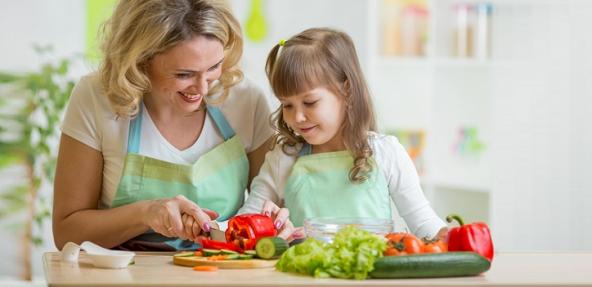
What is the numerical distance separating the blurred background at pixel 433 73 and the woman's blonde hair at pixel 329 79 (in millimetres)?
2119

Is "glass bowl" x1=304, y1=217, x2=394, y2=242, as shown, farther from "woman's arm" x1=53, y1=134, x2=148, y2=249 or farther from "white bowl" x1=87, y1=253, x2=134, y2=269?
"woman's arm" x1=53, y1=134, x2=148, y2=249

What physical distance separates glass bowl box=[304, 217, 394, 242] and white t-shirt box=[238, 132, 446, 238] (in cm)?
25

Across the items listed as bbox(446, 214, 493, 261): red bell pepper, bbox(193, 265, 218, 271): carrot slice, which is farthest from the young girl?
bbox(193, 265, 218, 271): carrot slice

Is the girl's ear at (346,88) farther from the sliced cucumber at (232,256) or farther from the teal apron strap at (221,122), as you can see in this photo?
the sliced cucumber at (232,256)

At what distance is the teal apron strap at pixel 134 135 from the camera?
2.44m

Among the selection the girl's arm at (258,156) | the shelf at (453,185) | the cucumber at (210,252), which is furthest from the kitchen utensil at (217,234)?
the shelf at (453,185)

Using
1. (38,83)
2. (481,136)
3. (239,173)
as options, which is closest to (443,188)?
(481,136)

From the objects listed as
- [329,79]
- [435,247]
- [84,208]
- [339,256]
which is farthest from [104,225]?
[435,247]

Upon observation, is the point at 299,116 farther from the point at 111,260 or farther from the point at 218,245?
the point at 111,260

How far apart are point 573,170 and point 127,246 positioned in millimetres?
2816

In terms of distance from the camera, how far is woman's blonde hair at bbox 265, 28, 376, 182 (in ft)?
7.77

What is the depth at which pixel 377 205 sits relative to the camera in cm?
238

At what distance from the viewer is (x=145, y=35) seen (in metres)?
2.29

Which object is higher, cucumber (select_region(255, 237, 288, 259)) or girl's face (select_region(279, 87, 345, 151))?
girl's face (select_region(279, 87, 345, 151))
